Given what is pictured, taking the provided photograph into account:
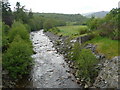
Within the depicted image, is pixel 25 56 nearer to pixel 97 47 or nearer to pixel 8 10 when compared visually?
pixel 97 47

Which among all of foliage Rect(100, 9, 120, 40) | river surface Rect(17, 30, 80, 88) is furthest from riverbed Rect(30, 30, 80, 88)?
foliage Rect(100, 9, 120, 40)

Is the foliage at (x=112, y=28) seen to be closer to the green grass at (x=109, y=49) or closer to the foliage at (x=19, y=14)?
the green grass at (x=109, y=49)

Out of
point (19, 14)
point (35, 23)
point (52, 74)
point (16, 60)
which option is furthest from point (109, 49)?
point (35, 23)

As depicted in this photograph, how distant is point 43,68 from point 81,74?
900 cm

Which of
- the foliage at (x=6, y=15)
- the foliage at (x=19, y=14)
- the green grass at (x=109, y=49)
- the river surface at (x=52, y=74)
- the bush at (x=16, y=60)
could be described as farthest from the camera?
the foliage at (x=19, y=14)

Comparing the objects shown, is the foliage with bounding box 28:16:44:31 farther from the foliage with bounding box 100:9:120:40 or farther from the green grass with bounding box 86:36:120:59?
the green grass with bounding box 86:36:120:59

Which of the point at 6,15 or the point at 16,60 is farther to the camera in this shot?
the point at 6,15

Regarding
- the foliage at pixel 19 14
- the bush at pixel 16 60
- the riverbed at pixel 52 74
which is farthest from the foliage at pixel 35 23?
the bush at pixel 16 60

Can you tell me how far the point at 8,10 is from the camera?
6406 cm

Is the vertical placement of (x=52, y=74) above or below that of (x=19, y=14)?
below

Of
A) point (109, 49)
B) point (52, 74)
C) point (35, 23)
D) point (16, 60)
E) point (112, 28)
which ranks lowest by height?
point (52, 74)

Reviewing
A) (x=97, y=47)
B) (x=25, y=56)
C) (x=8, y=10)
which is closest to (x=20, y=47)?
(x=25, y=56)

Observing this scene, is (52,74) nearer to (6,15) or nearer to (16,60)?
(16,60)

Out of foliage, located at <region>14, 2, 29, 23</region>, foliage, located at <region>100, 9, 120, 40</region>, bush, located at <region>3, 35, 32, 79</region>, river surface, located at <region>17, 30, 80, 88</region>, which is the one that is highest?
foliage, located at <region>14, 2, 29, 23</region>
